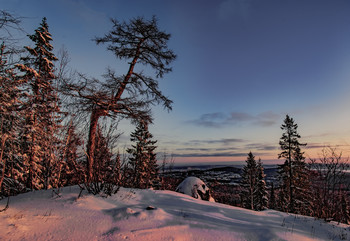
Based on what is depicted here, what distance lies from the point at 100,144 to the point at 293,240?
5.09 metres

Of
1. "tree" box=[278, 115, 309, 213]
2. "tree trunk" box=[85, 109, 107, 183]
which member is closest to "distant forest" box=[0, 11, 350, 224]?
"tree trunk" box=[85, 109, 107, 183]

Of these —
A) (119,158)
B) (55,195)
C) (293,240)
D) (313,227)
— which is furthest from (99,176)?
(313,227)

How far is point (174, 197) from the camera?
5426 mm

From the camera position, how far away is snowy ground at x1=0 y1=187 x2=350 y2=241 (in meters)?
2.82

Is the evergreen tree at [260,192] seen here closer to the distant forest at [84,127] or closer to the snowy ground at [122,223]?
the distant forest at [84,127]

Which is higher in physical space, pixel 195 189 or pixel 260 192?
pixel 195 189

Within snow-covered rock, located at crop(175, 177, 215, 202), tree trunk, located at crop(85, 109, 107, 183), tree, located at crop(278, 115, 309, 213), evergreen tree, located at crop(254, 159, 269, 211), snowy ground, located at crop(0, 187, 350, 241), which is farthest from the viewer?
evergreen tree, located at crop(254, 159, 269, 211)

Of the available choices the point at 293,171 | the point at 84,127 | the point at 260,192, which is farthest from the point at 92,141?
the point at 260,192

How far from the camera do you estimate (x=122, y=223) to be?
10.6ft

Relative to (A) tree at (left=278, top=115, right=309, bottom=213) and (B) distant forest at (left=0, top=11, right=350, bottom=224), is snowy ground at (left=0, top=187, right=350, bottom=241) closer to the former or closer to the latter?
(B) distant forest at (left=0, top=11, right=350, bottom=224)

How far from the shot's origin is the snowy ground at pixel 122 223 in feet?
9.24

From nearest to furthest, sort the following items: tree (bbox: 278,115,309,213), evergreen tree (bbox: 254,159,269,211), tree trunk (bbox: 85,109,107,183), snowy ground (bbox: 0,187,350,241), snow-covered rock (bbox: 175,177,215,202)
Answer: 1. snowy ground (bbox: 0,187,350,241)
2. tree trunk (bbox: 85,109,107,183)
3. snow-covered rock (bbox: 175,177,215,202)
4. tree (bbox: 278,115,309,213)
5. evergreen tree (bbox: 254,159,269,211)

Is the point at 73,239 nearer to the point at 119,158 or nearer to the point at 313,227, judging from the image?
the point at 119,158

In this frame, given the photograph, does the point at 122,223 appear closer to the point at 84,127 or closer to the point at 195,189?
the point at 84,127
